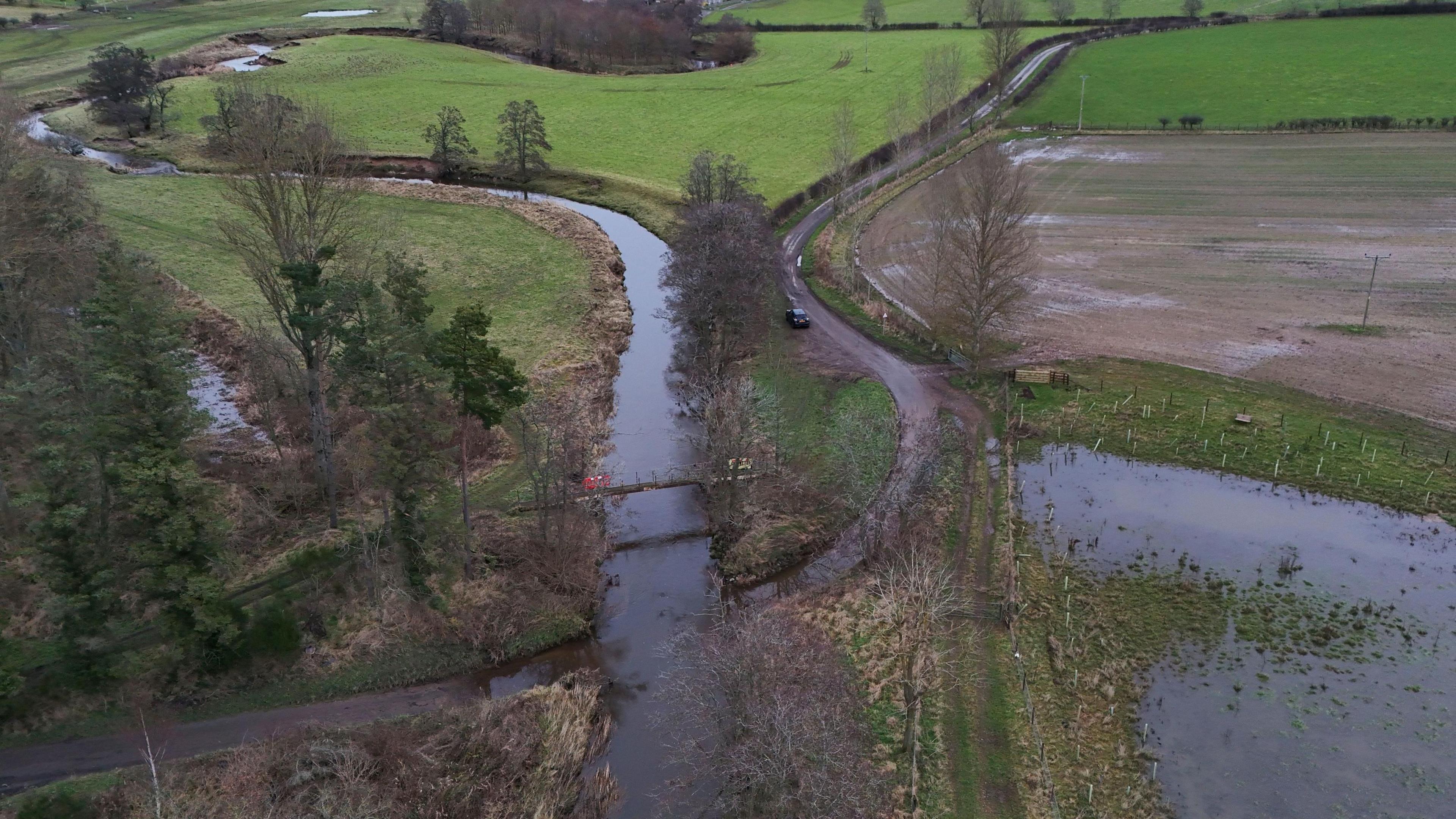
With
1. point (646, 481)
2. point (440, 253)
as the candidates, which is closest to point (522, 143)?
point (440, 253)

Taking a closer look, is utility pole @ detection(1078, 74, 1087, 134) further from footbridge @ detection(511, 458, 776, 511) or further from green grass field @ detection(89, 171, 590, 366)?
footbridge @ detection(511, 458, 776, 511)

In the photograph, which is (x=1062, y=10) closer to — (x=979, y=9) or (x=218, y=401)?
(x=979, y=9)

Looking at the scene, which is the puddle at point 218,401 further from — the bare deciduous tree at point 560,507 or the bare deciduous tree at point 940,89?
→ the bare deciduous tree at point 940,89

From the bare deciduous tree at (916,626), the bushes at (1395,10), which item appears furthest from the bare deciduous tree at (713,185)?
the bushes at (1395,10)

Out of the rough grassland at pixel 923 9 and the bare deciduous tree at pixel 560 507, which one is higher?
the rough grassland at pixel 923 9

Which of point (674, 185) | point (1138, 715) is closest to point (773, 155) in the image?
point (674, 185)

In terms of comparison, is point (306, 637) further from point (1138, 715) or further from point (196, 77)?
point (196, 77)
